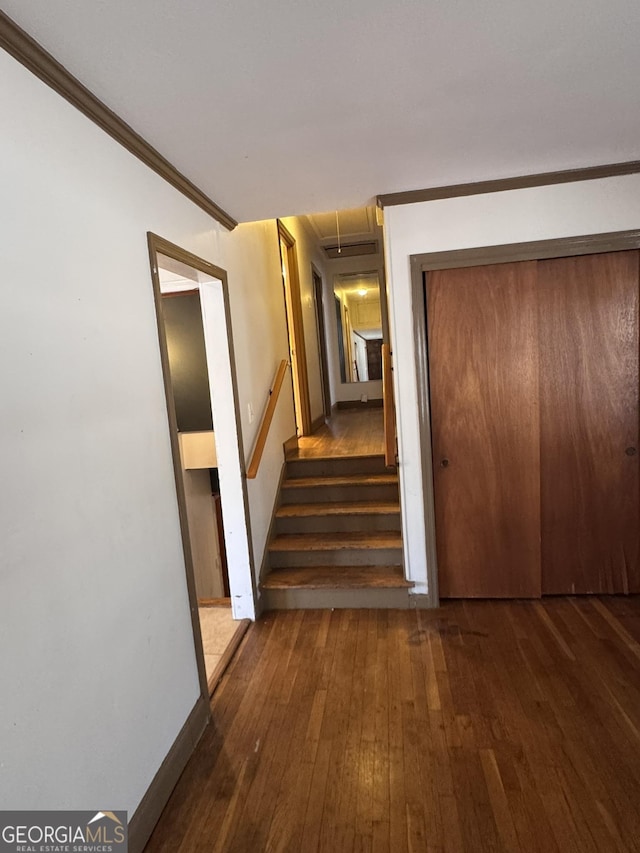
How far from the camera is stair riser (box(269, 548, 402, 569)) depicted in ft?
10.0

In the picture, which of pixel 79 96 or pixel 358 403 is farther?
pixel 358 403

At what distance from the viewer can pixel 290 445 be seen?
155 inches

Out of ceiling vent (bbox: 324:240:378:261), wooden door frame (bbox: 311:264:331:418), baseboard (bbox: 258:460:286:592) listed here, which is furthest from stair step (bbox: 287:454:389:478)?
ceiling vent (bbox: 324:240:378:261)

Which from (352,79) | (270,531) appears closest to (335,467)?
(270,531)

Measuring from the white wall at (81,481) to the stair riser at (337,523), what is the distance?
1.42 meters

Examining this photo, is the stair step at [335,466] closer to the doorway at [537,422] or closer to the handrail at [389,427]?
the handrail at [389,427]

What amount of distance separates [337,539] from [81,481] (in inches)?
82.4

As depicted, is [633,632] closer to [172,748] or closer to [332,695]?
[332,695]

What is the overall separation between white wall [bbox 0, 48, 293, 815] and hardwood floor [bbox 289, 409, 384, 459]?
2.07m

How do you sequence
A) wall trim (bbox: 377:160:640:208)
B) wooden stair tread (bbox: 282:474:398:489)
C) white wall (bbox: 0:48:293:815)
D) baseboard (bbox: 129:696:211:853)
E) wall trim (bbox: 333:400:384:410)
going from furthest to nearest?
wall trim (bbox: 333:400:384:410)
wooden stair tread (bbox: 282:474:398:489)
wall trim (bbox: 377:160:640:208)
baseboard (bbox: 129:696:211:853)
white wall (bbox: 0:48:293:815)

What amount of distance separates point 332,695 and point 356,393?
530 cm

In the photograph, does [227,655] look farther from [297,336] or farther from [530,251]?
[297,336]

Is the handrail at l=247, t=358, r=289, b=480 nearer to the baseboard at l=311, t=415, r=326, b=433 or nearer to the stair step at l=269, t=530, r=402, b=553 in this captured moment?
the stair step at l=269, t=530, r=402, b=553

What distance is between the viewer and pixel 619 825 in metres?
1.44
